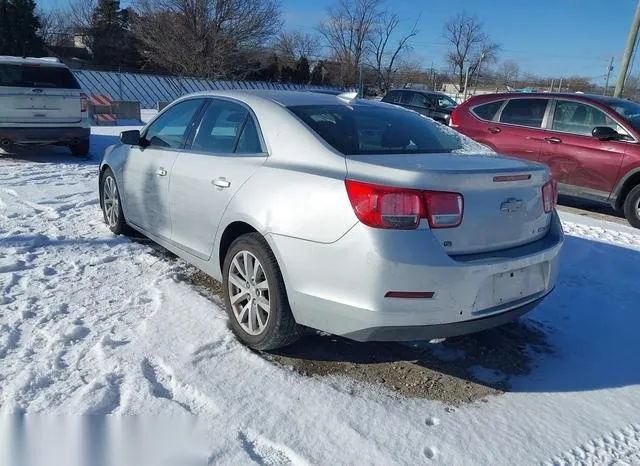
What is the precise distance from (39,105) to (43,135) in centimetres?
50

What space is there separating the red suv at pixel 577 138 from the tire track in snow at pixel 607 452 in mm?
5268

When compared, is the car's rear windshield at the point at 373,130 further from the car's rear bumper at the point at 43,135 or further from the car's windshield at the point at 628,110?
the car's rear bumper at the point at 43,135

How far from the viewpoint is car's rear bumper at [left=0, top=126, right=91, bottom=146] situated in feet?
29.4

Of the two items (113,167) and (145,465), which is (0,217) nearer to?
(113,167)

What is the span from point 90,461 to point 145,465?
0.24 m

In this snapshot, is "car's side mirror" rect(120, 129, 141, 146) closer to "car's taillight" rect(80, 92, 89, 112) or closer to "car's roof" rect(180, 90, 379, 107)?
"car's roof" rect(180, 90, 379, 107)

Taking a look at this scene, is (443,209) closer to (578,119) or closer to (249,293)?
(249,293)

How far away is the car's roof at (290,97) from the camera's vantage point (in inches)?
144

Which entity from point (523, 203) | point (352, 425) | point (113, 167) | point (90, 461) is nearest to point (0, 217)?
point (113, 167)

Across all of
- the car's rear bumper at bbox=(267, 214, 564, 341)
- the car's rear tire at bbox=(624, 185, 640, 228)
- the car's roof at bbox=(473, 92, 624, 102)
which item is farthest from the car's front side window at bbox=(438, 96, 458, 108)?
the car's rear bumper at bbox=(267, 214, 564, 341)

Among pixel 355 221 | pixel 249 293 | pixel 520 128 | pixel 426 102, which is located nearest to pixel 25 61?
pixel 249 293

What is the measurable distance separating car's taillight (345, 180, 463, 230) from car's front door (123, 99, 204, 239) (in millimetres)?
2043

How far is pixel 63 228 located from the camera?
18.1 ft

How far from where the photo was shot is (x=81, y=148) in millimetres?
10234
